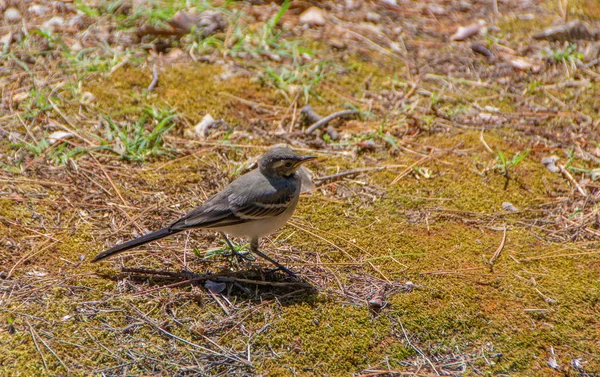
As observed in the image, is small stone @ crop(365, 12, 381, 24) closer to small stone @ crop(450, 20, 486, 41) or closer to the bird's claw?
small stone @ crop(450, 20, 486, 41)

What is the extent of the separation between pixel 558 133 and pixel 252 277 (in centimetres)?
405

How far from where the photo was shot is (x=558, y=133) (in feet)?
23.2

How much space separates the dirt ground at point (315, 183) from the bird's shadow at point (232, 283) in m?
0.02

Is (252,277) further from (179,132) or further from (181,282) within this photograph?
(179,132)

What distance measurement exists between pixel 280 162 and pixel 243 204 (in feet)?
1.66

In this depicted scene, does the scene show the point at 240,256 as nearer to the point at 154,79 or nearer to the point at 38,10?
the point at 154,79

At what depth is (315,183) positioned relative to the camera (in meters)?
6.16

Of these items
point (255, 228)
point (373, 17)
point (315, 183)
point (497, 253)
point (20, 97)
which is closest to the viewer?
point (255, 228)

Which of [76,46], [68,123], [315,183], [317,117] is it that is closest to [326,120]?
[317,117]

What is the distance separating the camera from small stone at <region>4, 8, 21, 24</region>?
7961 mm

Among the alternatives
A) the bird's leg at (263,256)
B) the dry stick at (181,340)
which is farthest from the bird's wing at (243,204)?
the dry stick at (181,340)

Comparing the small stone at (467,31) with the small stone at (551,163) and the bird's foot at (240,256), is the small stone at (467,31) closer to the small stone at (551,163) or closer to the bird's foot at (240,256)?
the small stone at (551,163)

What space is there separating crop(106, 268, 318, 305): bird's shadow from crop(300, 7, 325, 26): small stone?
4.81m

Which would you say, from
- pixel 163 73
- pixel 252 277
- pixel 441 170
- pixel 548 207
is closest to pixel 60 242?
pixel 252 277
